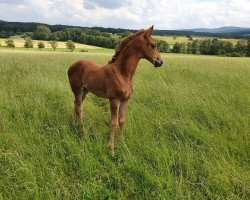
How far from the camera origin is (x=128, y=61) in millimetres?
4684

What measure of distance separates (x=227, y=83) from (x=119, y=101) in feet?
19.9

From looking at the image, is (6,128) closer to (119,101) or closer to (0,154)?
(0,154)

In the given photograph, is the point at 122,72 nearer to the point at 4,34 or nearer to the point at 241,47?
the point at 241,47

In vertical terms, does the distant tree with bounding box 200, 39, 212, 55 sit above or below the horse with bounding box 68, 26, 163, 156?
below

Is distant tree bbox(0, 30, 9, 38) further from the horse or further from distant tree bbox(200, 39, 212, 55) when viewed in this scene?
the horse

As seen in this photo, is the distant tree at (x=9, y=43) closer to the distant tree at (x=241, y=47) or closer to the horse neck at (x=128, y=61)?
the distant tree at (x=241, y=47)

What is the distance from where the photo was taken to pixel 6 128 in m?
5.27

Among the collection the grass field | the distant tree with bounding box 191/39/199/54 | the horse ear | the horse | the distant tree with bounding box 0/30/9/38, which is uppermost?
the horse ear

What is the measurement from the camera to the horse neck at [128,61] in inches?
184

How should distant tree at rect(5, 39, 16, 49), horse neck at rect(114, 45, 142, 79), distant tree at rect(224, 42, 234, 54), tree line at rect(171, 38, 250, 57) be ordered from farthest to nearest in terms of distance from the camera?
distant tree at rect(224, 42, 234, 54) → tree line at rect(171, 38, 250, 57) → distant tree at rect(5, 39, 16, 49) → horse neck at rect(114, 45, 142, 79)

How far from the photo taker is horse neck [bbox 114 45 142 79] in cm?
467

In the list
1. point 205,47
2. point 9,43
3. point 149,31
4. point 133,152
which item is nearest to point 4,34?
point 9,43

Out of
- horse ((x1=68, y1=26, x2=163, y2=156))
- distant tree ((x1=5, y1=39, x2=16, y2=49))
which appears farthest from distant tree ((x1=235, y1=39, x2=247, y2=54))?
horse ((x1=68, y1=26, x2=163, y2=156))

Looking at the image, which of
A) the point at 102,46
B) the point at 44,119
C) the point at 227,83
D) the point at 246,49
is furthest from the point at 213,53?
the point at 44,119
